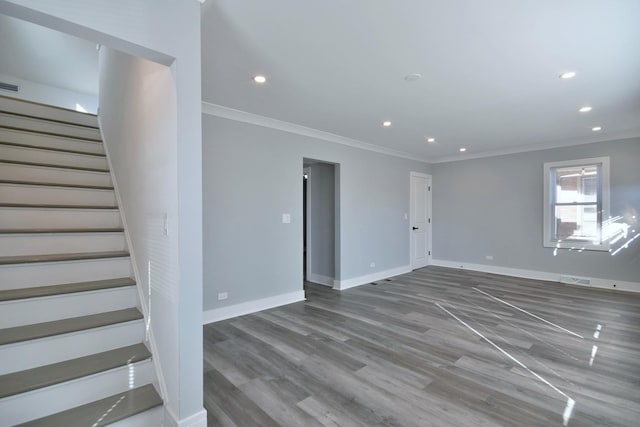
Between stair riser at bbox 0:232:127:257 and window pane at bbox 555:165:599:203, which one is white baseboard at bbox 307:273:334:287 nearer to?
stair riser at bbox 0:232:127:257

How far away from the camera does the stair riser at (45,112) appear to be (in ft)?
11.3

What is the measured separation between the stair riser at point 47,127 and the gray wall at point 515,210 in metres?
6.84

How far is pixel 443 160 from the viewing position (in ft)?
23.6

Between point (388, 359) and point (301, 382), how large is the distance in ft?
2.78

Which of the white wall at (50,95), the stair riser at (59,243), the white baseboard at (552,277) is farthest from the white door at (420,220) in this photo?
the white wall at (50,95)

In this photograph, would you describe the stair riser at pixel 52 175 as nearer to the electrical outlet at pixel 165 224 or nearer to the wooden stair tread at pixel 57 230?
the wooden stair tread at pixel 57 230

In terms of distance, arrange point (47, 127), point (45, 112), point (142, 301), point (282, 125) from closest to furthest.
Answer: point (142, 301) → point (47, 127) → point (45, 112) → point (282, 125)

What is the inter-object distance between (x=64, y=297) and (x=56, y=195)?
1.23 meters

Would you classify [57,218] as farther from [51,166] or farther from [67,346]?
[67,346]

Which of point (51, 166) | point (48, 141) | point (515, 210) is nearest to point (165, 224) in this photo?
point (51, 166)

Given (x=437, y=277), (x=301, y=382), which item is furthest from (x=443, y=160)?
(x=301, y=382)

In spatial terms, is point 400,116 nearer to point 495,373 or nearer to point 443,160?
point 495,373

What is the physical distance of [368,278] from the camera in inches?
224

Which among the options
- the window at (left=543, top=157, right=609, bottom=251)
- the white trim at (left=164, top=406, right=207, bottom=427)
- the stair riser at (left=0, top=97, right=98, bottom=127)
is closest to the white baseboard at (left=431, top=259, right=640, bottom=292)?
the window at (left=543, top=157, right=609, bottom=251)
